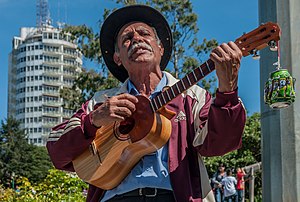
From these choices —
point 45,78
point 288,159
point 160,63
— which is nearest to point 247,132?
point 288,159

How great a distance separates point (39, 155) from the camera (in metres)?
61.6

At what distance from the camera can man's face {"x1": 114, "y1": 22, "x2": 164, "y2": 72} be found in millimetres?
2867

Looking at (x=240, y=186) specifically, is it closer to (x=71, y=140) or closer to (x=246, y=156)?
(x=246, y=156)

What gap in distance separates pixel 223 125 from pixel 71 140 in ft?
2.49

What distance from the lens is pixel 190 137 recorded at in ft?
8.80

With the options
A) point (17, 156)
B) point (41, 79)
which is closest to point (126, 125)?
point (17, 156)

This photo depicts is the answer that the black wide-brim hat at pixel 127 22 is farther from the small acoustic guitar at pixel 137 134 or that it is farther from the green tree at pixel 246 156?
the green tree at pixel 246 156

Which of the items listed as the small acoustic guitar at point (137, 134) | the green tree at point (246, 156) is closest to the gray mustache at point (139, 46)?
the small acoustic guitar at point (137, 134)

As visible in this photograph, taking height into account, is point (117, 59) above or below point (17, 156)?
below

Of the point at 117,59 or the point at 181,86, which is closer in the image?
the point at 181,86

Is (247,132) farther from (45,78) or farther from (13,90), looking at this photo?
(13,90)

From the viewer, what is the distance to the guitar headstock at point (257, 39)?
8.05 feet

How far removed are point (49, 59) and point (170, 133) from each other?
108907 mm

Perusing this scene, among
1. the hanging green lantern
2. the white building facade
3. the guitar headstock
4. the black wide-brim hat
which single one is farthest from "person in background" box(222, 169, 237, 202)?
the white building facade
